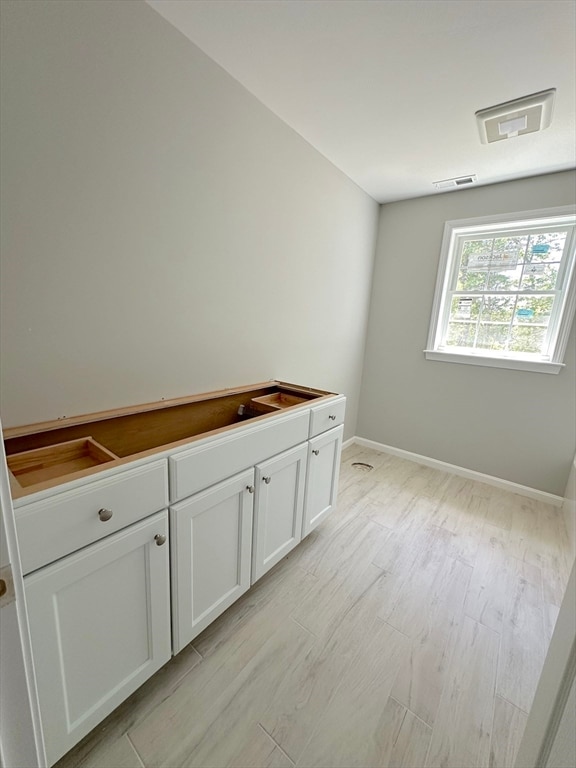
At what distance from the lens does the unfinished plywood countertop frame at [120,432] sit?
1002 mm

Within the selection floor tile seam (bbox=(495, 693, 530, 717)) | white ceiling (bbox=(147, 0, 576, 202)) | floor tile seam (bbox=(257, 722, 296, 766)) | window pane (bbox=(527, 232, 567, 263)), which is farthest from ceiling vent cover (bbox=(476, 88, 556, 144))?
floor tile seam (bbox=(257, 722, 296, 766))

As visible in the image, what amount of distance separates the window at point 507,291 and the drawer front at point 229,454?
2.03 meters

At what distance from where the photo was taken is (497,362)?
8.71 ft

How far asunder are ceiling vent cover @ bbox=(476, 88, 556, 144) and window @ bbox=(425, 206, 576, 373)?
0.79 metres

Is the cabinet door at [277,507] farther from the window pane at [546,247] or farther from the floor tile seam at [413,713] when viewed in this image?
the window pane at [546,247]

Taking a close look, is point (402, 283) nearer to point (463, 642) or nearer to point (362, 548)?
point (362, 548)

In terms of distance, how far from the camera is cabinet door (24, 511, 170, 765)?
0.82 metres

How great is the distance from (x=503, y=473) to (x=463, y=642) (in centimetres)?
175

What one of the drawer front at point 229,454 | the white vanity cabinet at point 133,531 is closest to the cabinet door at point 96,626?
the white vanity cabinet at point 133,531

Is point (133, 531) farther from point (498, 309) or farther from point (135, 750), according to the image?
point (498, 309)

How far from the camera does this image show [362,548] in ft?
6.32

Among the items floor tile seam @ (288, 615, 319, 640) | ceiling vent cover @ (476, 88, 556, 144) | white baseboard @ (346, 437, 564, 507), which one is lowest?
floor tile seam @ (288, 615, 319, 640)

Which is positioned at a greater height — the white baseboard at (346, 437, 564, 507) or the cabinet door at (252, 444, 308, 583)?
the cabinet door at (252, 444, 308, 583)

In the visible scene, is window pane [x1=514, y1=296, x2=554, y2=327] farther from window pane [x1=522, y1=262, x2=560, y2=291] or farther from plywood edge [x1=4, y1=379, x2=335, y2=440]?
plywood edge [x1=4, y1=379, x2=335, y2=440]
